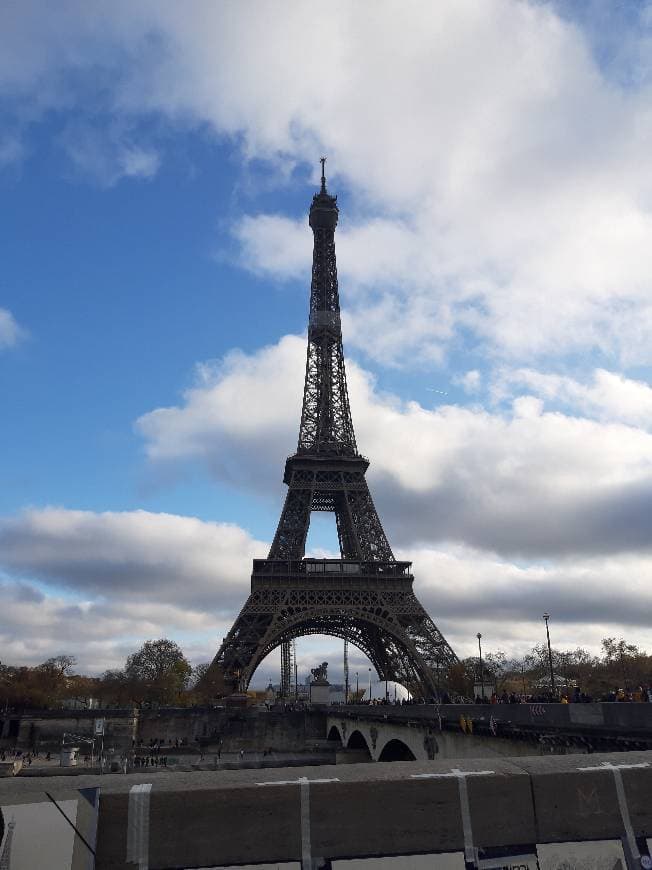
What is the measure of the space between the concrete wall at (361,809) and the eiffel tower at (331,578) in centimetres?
7155

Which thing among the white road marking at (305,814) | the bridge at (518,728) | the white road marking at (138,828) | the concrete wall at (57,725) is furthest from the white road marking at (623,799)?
the concrete wall at (57,725)

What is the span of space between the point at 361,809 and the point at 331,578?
2984 inches

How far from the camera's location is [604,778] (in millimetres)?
4203

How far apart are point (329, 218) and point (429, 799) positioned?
113 m

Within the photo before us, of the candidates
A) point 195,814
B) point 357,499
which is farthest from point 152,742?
point 195,814

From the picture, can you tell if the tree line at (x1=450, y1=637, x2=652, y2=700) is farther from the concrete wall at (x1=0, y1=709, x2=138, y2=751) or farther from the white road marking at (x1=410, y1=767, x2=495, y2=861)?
the white road marking at (x1=410, y1=767, x2=495, y2=861)

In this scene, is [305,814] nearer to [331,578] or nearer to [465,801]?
[465,801]

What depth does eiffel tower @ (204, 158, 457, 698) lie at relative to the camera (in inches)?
2938

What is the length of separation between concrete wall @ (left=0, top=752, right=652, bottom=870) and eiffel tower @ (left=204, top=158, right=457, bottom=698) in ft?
235

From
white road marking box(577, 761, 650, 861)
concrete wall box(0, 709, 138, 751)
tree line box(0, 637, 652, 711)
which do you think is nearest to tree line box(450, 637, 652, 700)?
tree line box(0, 637, 652, 711)

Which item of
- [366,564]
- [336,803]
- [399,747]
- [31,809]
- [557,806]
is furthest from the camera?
[366,564]

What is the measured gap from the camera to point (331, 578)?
257 feet

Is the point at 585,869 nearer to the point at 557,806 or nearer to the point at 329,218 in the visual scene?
the point at 557,806

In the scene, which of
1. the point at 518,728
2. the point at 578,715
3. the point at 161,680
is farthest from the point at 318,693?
the point at 578,715
